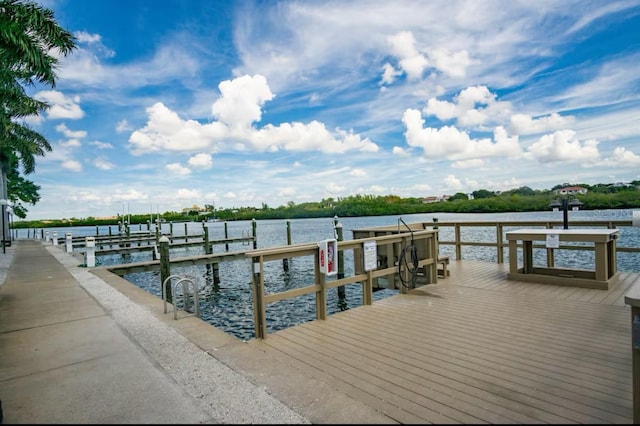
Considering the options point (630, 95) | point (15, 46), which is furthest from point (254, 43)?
point (630, 95)

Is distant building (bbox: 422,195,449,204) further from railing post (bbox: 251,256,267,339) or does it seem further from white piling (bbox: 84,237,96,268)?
railing post (bbox: 251,256,267,339)

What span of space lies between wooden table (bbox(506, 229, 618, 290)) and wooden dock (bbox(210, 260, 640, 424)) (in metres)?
0.43

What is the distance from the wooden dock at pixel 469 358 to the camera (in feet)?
7.70

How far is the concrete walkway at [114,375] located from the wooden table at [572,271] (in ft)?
17.7

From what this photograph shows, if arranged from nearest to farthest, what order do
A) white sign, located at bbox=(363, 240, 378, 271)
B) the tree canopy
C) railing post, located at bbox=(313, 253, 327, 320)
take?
1. railing post, located at bbox=(313, 253, 327, 320)
2. white sign, located at bbox=(363, 240, 378, 271)
3. the tree canopy

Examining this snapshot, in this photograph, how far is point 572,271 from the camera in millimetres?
6426

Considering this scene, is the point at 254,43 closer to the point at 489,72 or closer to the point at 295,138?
the point at 489,72

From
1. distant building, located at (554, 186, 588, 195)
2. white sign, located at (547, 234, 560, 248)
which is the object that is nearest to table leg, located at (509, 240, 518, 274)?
white sign, located at (547, 234, 560, 248)

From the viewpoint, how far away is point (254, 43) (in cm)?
1817

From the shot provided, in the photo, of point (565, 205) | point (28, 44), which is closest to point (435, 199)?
point (565, 205)

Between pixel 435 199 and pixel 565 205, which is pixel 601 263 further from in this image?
pixel 435 199

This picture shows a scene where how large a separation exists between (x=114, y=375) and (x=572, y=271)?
709 cm

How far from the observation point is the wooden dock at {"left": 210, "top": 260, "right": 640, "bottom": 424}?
2.35 meters

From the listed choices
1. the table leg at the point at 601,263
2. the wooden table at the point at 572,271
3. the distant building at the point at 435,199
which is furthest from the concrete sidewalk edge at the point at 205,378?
the distant building at the point at 435,199
